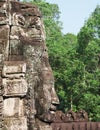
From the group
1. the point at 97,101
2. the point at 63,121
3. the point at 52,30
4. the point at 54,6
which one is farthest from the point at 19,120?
the point at 54,6

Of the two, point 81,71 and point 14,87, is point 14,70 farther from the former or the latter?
point 81,71

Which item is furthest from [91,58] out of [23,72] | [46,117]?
[23,72]

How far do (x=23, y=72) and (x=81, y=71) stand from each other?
62.2 feet

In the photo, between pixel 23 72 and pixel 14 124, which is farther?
pixel 23 72

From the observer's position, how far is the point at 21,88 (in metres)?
6.43

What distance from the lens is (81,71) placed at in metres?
25.3

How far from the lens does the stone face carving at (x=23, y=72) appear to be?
6.42 m

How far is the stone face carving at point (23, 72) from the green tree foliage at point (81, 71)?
16650 mm

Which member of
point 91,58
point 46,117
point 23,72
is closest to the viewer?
point 23,72

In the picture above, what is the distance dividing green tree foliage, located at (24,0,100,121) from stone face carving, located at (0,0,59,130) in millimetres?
16650

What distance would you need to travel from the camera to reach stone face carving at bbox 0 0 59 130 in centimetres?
642

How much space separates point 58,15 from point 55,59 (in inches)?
307

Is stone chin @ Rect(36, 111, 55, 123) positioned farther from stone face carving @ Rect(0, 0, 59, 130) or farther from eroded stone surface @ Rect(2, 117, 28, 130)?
eroded stone surface @ Rect(2, 117, 28, 130)

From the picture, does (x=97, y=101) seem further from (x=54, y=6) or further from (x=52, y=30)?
(x=54, y=6)
